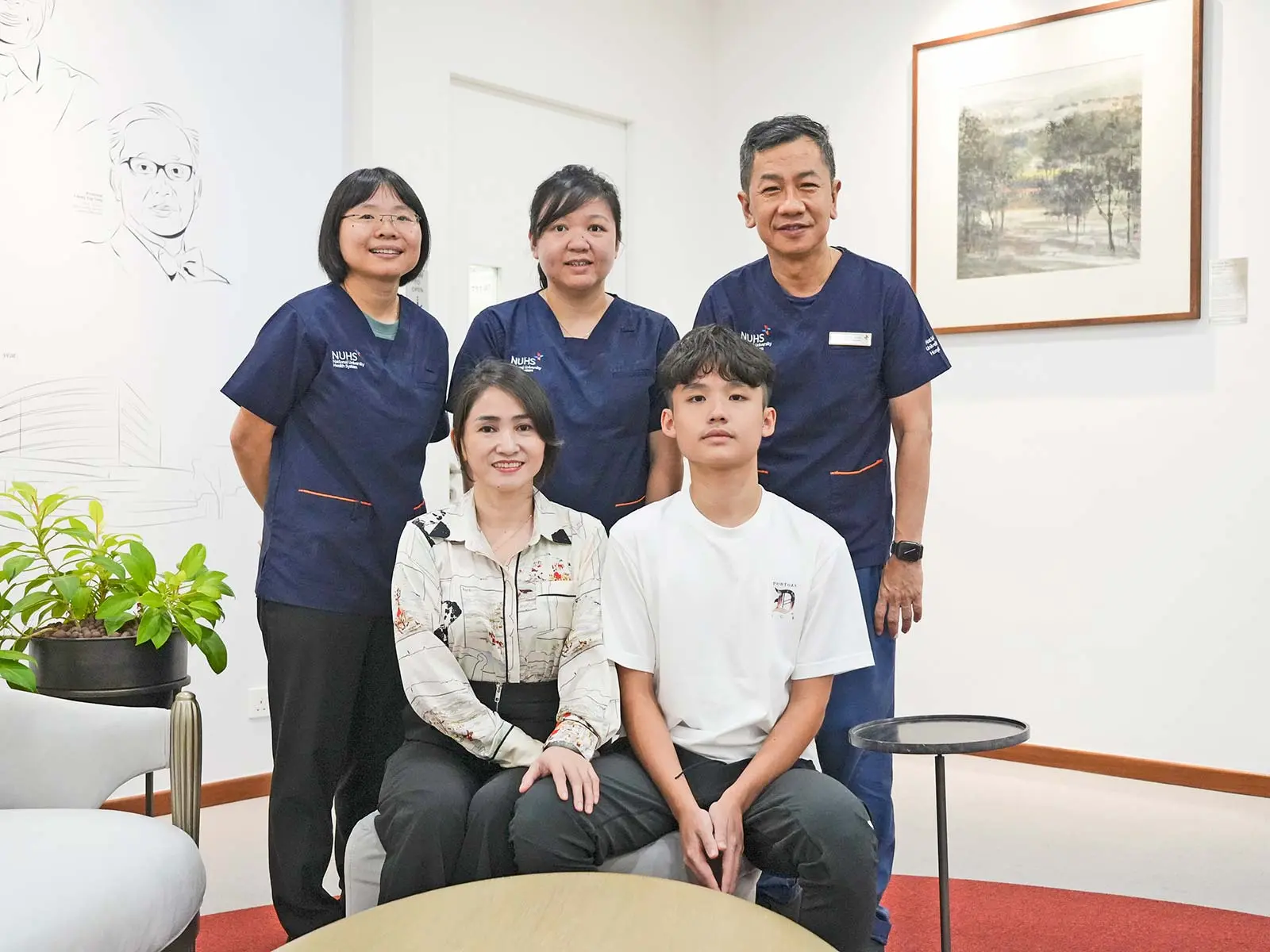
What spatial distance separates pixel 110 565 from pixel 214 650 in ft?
0.81

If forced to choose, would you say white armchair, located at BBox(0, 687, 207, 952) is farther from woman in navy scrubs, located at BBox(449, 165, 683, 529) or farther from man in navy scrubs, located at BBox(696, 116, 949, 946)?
man in navy scrubs, located at BBox(696, 116, 949, 946)

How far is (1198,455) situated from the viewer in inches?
128

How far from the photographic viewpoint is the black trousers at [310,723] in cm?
196

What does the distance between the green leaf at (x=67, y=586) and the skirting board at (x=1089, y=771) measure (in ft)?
2.75

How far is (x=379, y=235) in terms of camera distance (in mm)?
1990

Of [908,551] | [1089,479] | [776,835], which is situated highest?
[1089,479]

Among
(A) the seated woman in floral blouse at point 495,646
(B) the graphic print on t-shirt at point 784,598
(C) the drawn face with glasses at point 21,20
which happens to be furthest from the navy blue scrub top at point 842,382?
(C) the drawn face with glasses at point 21,20

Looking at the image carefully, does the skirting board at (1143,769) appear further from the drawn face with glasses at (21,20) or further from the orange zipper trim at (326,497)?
the drawn face with glasses at (21,20)

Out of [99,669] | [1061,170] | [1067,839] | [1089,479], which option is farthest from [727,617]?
[1061,170]

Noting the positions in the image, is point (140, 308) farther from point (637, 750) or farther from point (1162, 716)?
point (1162, 716)

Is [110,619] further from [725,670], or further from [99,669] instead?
[725,670]

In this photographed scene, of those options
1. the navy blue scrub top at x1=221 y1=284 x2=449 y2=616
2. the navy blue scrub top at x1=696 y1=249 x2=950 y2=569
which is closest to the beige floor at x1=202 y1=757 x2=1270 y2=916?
the navy blue scrub top at x1=221 y1=284 x2=449 y2=616

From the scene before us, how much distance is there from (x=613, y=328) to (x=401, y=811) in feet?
3.03

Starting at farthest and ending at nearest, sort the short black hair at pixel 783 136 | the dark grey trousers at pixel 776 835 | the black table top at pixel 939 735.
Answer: the short black hair at pixel 783 136 → the dark grey trousers at pixel 776 835 → the black table top at pixel 939 735
